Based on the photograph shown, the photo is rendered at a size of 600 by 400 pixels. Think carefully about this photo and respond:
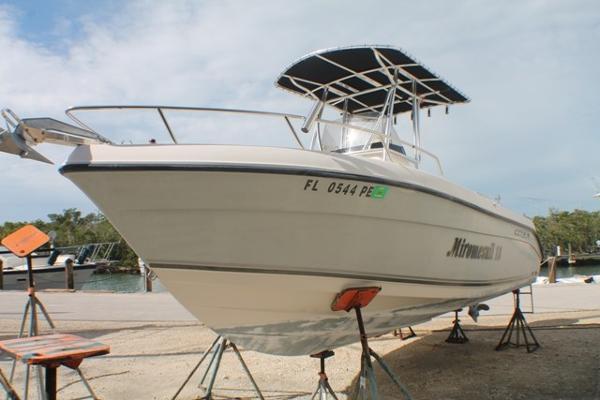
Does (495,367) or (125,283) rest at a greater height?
(495,367)

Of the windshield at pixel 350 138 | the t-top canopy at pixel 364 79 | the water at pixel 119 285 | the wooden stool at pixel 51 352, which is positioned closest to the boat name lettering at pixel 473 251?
the windshield at pixel 350 138

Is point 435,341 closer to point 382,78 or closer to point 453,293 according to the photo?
point 453,293

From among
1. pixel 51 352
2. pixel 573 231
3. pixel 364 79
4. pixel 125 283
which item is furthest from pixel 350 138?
pixel 573 231

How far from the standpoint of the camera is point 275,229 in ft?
10.3

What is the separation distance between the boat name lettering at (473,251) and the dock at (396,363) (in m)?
1.37

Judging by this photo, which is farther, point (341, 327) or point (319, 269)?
point (341, 327)

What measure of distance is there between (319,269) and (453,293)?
5.91 ft

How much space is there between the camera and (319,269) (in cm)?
334

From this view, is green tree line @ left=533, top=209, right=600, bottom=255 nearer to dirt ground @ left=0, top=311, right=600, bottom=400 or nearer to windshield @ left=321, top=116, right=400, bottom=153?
dirt ground @ left=0, top=311, right=600, bottom=400

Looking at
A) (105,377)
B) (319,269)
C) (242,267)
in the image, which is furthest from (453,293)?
(105,377)

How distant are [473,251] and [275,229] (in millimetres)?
2375

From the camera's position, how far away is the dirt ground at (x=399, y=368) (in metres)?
4.81

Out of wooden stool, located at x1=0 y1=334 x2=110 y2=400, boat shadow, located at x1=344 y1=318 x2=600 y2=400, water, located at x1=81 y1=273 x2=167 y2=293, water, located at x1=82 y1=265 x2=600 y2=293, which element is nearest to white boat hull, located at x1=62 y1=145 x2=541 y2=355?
wooden stool, located at x1=0 y1=334 x2=110 y2=400

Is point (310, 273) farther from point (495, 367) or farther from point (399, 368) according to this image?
point (495, 367)
